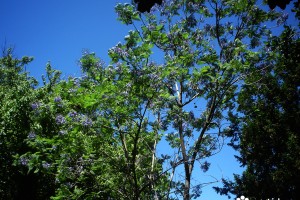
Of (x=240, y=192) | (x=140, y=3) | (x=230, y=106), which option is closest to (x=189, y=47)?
(x=230, y=106)

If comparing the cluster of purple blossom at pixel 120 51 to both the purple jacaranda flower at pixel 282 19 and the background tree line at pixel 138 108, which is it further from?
the purple jacaranda flower at pixel 282 19

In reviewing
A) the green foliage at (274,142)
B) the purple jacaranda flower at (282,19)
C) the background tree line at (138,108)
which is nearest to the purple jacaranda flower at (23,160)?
the background tree line at (138,108)

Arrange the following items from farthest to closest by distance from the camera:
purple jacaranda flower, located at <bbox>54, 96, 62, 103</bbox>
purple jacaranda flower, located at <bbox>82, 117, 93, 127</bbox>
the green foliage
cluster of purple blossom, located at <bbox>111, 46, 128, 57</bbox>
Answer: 1. the green foliage
2. purple jacaranda flower, located at <bbox>54, 96, 62, 103</bbox>
3. purple jacaranda flower, located at <bbox>82, 117, 93, 127</bbox>
4. cluster of purple blossom, located at <bbox>111, 46, 128, 57</bbox>

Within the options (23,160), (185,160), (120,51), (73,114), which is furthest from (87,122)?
(185,160)

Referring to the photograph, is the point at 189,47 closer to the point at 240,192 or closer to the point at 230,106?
the point at 230,106

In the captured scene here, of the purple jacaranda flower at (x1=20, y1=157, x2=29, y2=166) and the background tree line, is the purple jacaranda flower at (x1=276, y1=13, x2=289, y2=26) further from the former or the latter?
the purple jacaranda flower at (x1=20, y1=157, x2=29, y2=166)

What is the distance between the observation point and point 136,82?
704cm

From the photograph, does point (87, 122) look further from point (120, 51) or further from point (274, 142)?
point (274, 142)

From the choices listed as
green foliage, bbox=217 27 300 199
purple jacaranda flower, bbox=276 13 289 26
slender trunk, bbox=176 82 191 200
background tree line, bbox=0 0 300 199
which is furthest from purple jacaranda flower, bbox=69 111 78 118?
green foliage, bbox=217 27 300 199

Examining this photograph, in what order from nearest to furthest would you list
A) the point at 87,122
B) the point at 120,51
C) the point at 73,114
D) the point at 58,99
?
the point at 120,51, the point at 87,122, the point at 73,114, the point at 58,99

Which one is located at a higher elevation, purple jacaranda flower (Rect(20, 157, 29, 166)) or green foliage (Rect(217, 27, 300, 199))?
green foliage (Rect(217, 27, 300, 199))

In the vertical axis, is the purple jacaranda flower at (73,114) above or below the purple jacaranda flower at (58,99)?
below

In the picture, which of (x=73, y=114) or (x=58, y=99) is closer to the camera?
(x=73, y=114)

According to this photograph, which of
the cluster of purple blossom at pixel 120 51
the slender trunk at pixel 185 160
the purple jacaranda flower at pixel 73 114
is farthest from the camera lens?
the slender trunk at pixel 185 160
